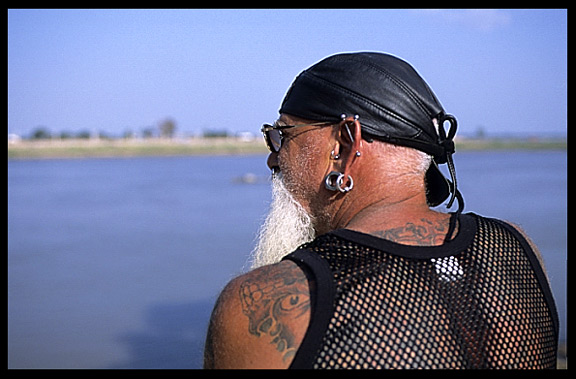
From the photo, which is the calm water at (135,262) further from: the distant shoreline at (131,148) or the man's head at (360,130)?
the distant shoreline at (131,148)

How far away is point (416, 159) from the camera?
186 centimetres

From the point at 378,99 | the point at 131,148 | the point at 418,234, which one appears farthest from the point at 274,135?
the point at 131,148

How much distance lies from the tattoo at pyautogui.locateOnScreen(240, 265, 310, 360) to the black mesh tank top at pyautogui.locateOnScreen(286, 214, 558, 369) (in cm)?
3

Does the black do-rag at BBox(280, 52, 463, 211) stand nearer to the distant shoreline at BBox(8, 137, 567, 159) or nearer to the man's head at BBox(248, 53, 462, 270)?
the man's head at BBox(248, 53, 462, 270)

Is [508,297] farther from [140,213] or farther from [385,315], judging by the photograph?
[140,213]

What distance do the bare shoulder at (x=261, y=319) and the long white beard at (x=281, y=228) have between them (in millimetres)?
481

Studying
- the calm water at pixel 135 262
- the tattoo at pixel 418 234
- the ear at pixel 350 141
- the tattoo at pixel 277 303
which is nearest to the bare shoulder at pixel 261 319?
the tattoo at pixel 277 303

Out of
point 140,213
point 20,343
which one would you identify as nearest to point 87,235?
point 140,213

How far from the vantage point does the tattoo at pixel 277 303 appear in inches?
60.1

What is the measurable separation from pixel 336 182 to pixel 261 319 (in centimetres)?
48

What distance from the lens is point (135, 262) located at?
12242mm

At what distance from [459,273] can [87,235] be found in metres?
14.7

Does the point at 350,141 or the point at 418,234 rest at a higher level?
the point at 350,141

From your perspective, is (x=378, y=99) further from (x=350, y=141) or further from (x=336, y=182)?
(x=336, y=182)
